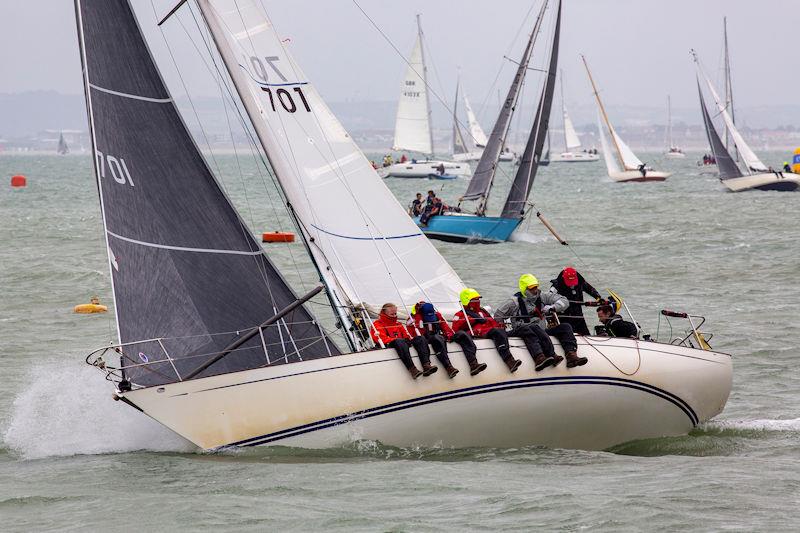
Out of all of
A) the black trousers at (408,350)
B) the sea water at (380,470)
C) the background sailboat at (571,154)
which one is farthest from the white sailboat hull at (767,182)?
the background sailboat at (571,154)

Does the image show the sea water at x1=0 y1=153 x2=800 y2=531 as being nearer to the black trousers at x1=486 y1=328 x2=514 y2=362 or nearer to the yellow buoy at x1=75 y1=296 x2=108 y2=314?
the yellow buoy at x1=75 y1=296 x2=108 y2=314

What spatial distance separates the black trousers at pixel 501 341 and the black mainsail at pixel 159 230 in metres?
1.94

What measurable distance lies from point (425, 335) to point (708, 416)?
129 inches

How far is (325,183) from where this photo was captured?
1303 cm

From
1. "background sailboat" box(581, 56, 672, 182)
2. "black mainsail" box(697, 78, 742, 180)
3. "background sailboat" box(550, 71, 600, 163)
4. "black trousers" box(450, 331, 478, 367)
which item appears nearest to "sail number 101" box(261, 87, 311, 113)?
"black trousers" box(450, 331, 478, 367)

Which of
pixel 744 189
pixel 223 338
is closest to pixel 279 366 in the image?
pixel 223 338

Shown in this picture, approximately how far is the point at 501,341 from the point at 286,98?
375cm

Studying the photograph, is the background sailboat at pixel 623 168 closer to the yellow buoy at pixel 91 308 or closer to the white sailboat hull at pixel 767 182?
the white sailboat hull at pixel 767 182

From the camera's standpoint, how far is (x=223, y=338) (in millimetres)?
11938

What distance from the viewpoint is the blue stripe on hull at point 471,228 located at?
32781 millimetres

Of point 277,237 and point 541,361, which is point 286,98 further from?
point 277,237

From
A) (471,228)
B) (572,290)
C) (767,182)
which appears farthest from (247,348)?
(767,182)

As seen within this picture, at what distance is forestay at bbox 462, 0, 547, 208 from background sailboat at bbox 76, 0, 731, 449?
21.2 metres

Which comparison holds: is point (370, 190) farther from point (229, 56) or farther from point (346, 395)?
point (346, 395)
